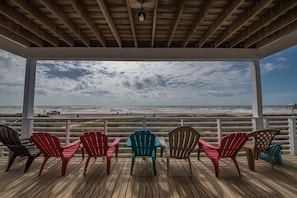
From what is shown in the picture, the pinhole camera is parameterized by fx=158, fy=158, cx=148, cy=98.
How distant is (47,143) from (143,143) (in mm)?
1806

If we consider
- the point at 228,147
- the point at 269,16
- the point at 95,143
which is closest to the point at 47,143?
the point at 95,143

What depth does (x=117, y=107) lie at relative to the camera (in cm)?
2183

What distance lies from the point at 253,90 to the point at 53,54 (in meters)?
5.96

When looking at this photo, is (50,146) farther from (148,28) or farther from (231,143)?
(231,143)

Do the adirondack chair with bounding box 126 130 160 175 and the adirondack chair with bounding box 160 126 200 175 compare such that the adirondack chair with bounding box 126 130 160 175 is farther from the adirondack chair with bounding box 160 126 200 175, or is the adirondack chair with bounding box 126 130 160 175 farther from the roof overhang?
the roof overhang

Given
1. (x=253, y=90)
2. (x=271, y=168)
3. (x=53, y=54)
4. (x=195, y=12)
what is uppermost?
(x=195, y=12)

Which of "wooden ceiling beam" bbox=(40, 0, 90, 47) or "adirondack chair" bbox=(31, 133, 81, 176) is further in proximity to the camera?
"adirondack chair" bbox=(31, 133, 81, 176)

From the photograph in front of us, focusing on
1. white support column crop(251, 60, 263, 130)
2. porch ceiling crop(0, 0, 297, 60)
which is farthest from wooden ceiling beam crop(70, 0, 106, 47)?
white support column crop(251, 60, 263, 130)

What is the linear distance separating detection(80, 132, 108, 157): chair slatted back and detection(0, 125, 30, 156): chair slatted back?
4.10 ft

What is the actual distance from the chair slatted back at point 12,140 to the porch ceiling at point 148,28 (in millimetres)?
2157

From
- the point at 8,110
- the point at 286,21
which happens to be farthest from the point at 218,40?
the point at 8,110

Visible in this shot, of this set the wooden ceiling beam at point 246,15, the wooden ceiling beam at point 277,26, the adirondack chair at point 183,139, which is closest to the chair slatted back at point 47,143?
the adirondack chair at point 183,139

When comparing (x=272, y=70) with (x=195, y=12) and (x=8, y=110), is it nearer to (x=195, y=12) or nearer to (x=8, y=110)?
(x=195, y=12)

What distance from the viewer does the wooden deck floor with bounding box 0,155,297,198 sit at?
7.55 feet
